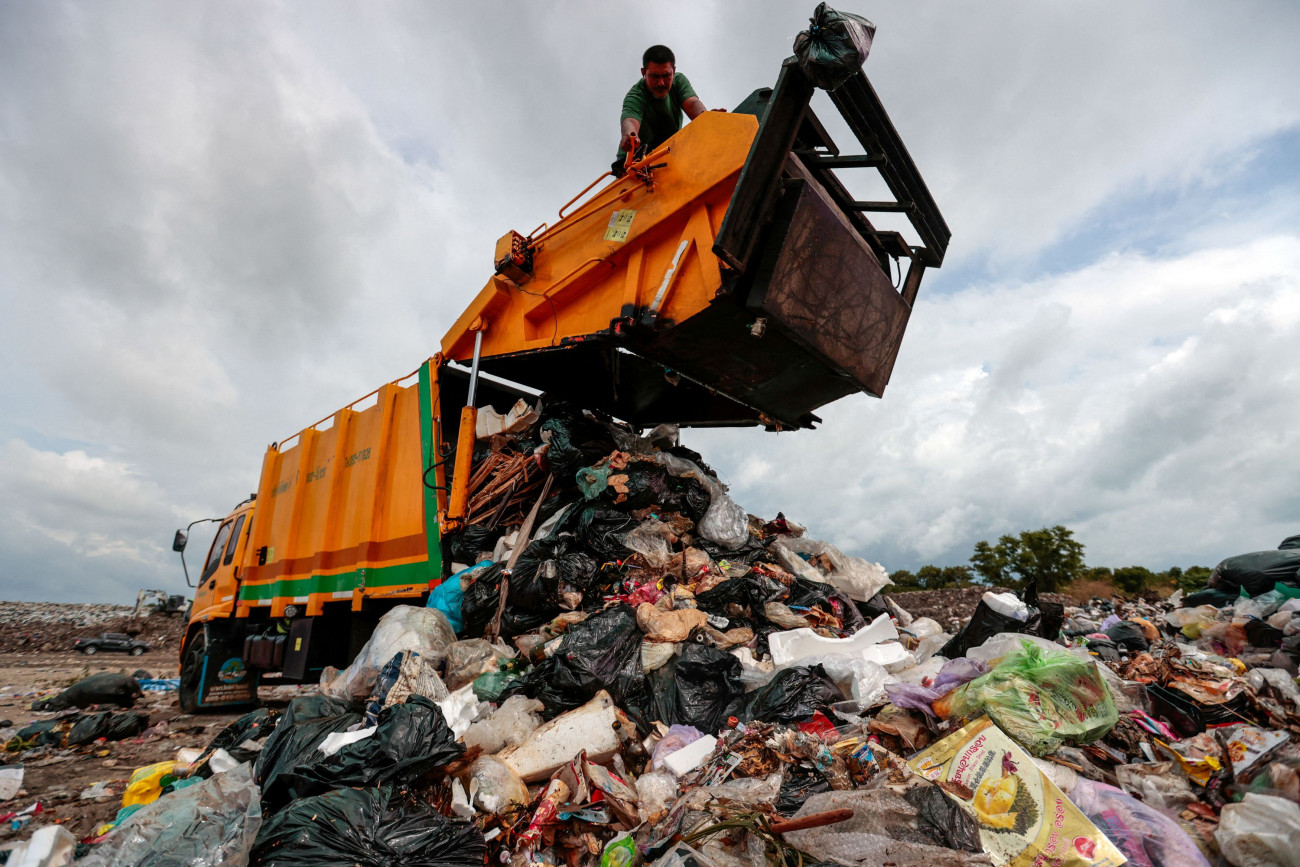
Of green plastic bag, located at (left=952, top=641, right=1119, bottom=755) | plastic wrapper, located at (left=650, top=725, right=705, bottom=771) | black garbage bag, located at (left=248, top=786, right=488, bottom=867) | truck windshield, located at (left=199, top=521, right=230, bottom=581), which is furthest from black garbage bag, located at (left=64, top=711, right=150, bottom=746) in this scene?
green plastic bag, located at (left=952, top=641, right=1119, bottom=755)

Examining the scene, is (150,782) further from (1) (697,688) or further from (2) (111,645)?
(2) (111,645)

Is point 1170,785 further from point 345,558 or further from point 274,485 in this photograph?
point 274,485

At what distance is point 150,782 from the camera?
279 cm

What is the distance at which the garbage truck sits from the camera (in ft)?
9.15

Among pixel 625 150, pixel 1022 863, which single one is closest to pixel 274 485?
pixel 625 150

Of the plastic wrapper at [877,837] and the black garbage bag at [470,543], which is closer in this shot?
the plastic wrapper at [877,837]

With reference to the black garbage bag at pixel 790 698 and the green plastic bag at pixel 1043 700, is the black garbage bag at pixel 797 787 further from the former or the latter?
the green plastic bag at pixel 1043 700

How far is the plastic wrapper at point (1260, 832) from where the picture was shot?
1.45 metres

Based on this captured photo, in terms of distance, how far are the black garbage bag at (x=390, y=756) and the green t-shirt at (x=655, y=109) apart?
3.14 metres

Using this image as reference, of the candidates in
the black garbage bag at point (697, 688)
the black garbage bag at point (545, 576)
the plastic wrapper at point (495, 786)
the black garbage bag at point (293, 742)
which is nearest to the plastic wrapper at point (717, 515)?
the black garbage bag at point (545, 576)

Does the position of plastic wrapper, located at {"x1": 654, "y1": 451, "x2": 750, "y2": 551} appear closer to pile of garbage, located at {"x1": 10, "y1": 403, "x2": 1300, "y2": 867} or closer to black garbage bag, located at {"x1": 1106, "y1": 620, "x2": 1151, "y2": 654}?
pile of garbage, located at {"x1": 10, "y1": 403, "x2": 1300, "y2": 867}

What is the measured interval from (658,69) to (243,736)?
433cm

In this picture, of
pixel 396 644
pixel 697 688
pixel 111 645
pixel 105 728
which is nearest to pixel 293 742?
pixel 396 644

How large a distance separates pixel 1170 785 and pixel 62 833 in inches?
140
